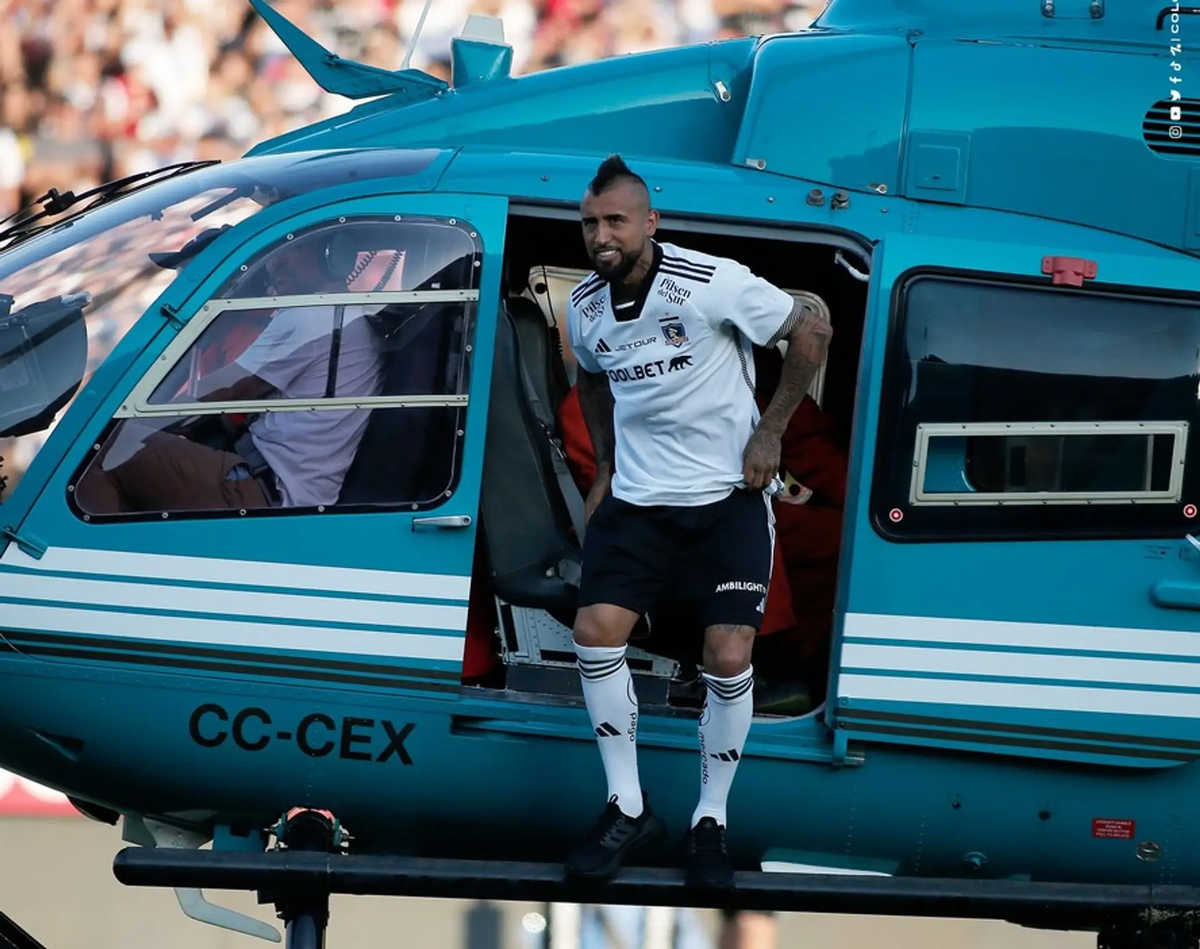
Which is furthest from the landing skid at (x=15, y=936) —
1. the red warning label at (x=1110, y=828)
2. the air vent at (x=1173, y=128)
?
the air vent at (x=1173, y=128)

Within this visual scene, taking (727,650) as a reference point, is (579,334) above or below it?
above

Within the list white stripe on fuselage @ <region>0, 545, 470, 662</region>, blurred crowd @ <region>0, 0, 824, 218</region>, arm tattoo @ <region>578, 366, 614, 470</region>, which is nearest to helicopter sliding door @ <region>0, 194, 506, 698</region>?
white stripe on fuselage @ <region>0, 545, 470, 662</region>

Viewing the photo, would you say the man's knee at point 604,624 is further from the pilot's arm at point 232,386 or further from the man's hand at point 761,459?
the pilot's arm at point 232,386

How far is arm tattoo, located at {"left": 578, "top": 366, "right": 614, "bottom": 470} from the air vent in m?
1.62

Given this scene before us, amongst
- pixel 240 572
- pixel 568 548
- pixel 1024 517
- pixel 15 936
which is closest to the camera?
pixel 240 572

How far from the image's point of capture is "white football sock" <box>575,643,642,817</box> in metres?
4.19

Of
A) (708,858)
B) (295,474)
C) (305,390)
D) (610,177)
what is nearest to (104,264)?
(305,390)

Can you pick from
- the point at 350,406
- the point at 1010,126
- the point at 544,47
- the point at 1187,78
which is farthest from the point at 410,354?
the point at 544,47

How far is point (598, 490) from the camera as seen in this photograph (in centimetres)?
438

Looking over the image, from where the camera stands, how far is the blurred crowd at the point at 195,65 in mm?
8547

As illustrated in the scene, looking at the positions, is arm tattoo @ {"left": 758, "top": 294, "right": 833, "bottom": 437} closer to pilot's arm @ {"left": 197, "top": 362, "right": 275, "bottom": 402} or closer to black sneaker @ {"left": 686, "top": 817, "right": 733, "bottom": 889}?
black sneaker @ {"left": 686, "top": 817, "right": 733, "bottom": 889}

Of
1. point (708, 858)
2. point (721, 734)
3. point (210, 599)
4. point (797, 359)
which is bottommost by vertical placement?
point (708, 858)

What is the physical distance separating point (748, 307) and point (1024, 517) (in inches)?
36.0

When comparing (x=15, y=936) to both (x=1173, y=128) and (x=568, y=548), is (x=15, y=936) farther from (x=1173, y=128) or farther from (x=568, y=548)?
(x=1173, y=128)
